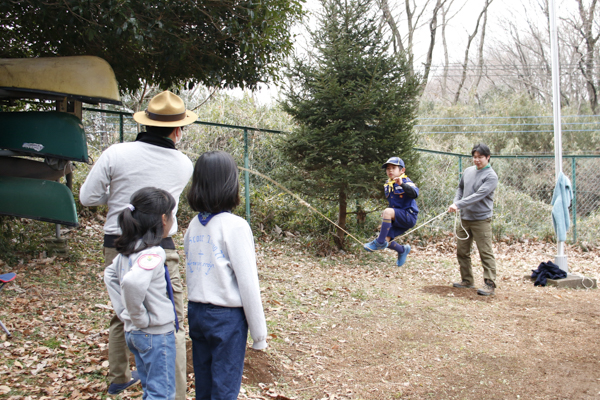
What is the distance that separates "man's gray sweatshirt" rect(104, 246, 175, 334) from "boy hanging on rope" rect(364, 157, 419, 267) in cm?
408

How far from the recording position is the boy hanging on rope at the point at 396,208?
583 centimetres

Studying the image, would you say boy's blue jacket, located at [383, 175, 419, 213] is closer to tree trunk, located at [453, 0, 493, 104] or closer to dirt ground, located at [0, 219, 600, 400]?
dirt ground, located at [0, 219, 600, 400]

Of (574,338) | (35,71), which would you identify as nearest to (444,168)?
(574,338)

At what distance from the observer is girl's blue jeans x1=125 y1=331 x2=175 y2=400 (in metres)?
2.20

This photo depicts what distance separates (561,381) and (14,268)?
18.8 feet

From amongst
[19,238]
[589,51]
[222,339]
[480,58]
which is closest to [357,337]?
[222,339]

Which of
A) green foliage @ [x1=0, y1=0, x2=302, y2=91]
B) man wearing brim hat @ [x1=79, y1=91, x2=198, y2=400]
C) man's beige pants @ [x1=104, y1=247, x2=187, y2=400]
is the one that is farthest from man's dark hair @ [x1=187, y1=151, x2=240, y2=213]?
green foliage @ [x1=0, y1=0, x2=302, y2=91]

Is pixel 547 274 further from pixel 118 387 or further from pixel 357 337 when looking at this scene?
pixel 118 387

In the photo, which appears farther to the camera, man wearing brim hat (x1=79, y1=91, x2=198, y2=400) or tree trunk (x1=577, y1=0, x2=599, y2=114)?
tree trunk (x1=577, y1=0, x2=599, y2=114)

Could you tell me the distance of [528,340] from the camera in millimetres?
4340

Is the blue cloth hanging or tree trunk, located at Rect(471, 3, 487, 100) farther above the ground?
tree trunk, located at Rect(471, 3, 487, 100)

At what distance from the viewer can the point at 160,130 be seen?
2.79 metres

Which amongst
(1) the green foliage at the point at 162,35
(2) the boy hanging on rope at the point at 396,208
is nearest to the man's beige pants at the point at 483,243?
(2) the boy hanging on rope at the point at 396,208

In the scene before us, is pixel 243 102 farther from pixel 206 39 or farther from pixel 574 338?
pixel 574 338
